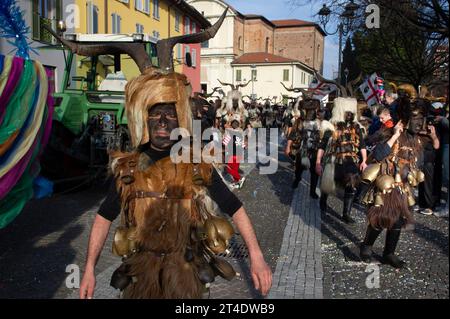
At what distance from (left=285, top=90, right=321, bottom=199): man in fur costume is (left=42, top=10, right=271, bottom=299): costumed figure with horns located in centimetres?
629

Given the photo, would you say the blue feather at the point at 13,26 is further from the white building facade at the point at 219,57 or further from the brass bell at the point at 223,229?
the white building facade at the point at 219,57

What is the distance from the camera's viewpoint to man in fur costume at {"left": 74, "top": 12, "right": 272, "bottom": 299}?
2.28 m

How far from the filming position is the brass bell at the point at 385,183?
4.63 meters

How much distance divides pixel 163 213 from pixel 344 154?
16.7 ft

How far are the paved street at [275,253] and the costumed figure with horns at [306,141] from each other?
0.72 meters

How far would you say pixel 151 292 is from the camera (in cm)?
225

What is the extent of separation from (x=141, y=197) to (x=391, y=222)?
3199mm

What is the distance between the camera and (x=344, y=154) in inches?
273

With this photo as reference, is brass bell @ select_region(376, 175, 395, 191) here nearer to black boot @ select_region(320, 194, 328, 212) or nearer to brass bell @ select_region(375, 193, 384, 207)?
brass bell @ select_region(375, 193, 384, 207)

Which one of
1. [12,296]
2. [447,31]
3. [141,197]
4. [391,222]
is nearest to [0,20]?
[12,296]

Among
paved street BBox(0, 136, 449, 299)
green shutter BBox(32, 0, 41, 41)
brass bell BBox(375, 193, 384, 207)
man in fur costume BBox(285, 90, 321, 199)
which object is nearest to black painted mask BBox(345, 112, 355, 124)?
man in fur costume BBox(285, 90, 321, 199)

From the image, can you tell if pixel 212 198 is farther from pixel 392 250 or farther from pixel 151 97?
pixel 392 250
